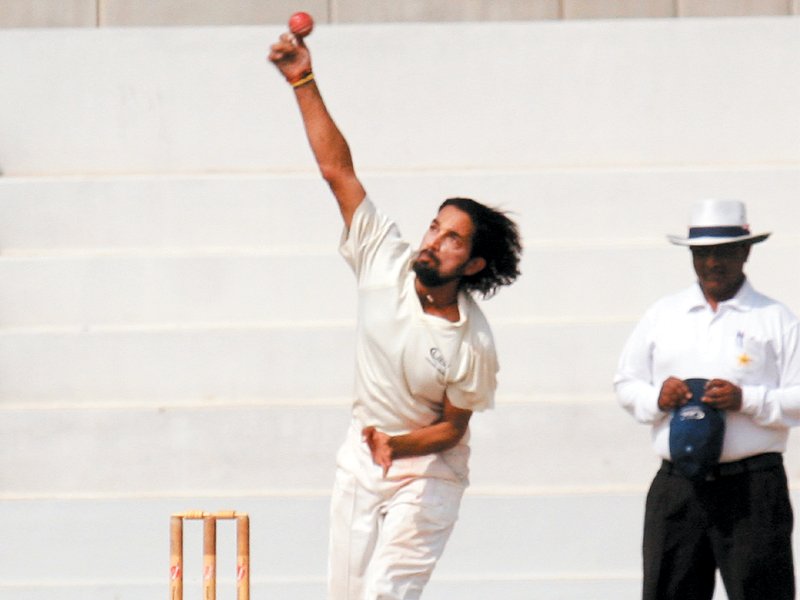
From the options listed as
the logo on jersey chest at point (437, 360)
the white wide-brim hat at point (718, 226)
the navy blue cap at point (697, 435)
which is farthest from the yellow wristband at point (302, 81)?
the navy blue cap at point (697, 435)

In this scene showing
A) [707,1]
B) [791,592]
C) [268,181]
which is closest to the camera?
[791,592]

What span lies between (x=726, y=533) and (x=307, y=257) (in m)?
3.67

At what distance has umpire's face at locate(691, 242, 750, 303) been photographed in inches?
233

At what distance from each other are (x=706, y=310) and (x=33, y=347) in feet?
12.9

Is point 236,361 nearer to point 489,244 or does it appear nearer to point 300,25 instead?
point 489,244

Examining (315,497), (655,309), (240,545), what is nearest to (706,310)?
(655,309)

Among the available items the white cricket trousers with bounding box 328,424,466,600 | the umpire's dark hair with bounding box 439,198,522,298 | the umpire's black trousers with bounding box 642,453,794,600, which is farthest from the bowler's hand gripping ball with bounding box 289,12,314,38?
the umpire's black trousers with bounding box 642,453,794,600

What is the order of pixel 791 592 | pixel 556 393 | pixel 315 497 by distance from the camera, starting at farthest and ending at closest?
pixel 556 393
pixel 315 497
pixel 791 592

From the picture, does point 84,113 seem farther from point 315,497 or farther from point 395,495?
point 395,495

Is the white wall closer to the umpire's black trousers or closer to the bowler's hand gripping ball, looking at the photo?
the umpire's black trousers

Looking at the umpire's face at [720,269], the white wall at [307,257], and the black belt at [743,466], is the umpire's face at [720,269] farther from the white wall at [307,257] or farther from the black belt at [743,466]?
the white wall at [307,257]

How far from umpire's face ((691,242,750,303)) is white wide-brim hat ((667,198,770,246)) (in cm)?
3

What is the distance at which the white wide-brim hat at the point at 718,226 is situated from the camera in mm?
5906

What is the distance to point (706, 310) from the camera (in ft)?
19.5
